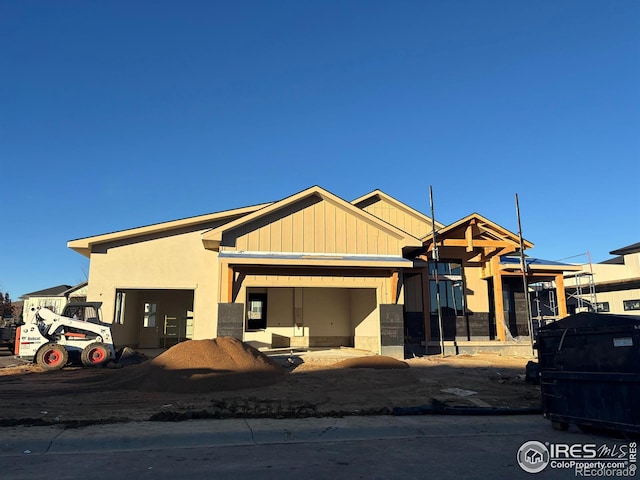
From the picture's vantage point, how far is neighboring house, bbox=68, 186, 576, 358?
1877 centimetres

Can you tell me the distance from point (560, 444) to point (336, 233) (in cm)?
1335

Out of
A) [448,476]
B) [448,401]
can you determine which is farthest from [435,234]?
[448,476]

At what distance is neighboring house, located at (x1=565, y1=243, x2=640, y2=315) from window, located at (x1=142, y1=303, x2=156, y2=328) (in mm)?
25772

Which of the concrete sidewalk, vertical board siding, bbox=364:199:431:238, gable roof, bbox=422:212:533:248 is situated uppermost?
vertical board siding, bbox=364:199:431:238

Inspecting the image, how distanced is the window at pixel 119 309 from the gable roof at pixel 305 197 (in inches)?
186

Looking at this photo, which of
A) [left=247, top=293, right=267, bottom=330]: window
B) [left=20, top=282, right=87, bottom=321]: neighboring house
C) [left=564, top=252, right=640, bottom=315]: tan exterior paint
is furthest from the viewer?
[left=564, top=252, right=640, bottom=315]: tan exterior paint

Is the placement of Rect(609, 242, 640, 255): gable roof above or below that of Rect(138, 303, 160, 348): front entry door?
above

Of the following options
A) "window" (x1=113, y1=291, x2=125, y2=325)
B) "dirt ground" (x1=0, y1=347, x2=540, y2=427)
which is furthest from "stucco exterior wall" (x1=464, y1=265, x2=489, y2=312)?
"window" (x1=113, y1=291, x2=125, y2=325)

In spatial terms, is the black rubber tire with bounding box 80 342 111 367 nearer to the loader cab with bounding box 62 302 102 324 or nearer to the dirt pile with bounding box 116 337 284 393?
the loader cab with bounding box 62 302 102 324

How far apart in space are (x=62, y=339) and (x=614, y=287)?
3843cm

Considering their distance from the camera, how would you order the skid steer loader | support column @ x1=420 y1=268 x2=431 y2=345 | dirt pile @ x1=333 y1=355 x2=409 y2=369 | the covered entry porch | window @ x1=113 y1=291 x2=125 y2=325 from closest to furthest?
dirt pile @ x1=333 y1=355 x2=409 y2=369
the skid steer loader
the covered entry porch
window @ x1=113 y1=291 x2=125 y2=325
support column @ x1=420 y1=268 x2=431 y2=345

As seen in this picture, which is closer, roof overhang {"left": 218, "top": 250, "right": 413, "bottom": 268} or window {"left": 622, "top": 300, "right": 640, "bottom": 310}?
roof overhang {"left": 218, "top": 250, "right": 413, "bottom": 268}

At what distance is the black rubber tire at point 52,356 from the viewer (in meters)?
15.8

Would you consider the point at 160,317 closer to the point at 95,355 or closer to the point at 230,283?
the point at 95,355
